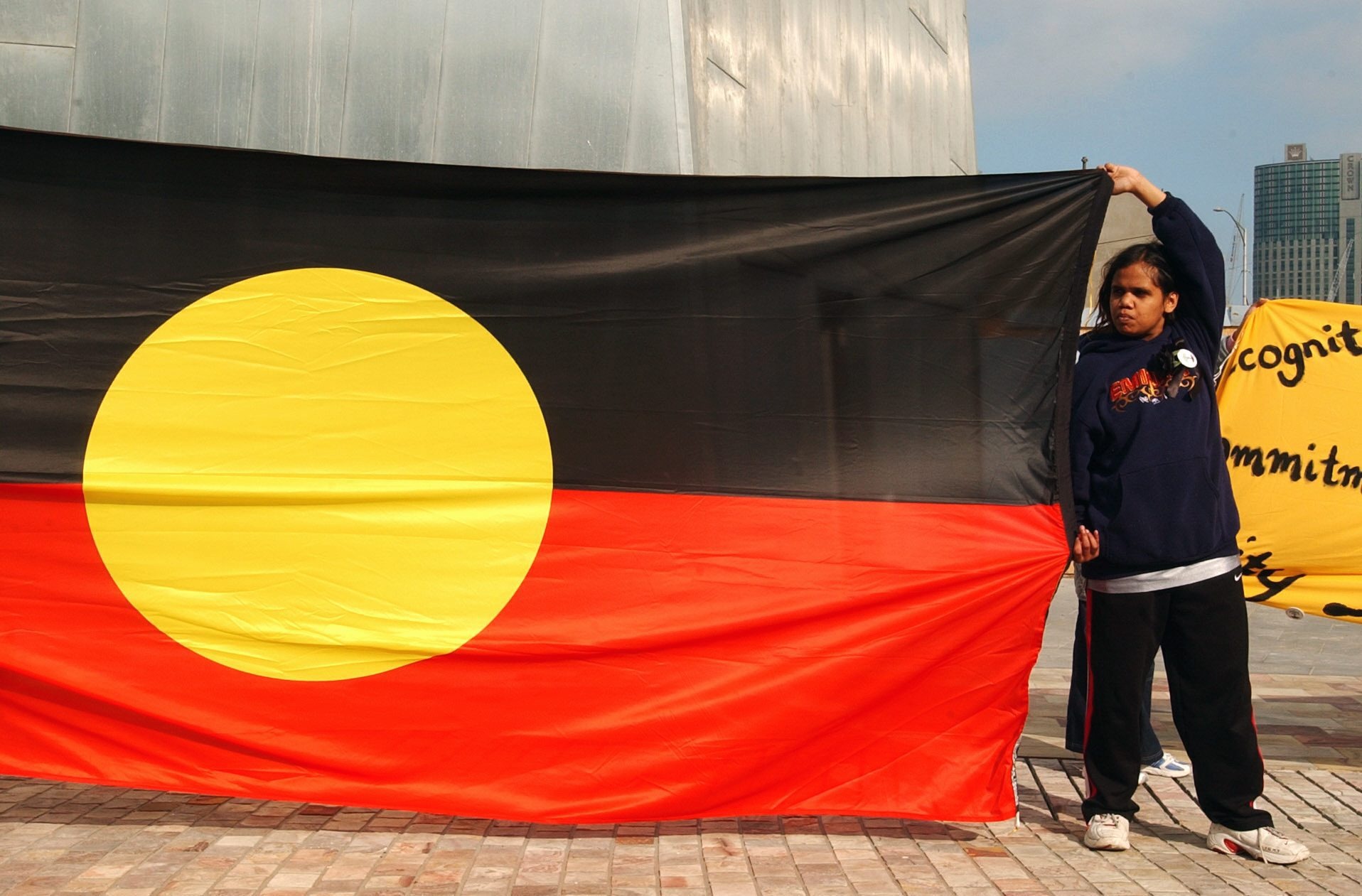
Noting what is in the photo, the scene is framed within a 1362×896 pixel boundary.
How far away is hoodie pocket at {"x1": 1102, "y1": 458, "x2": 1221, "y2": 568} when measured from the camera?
389 centimetres

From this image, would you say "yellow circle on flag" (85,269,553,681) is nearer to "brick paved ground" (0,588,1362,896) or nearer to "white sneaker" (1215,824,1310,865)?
"brick paved ground" (0,588,1362,896)

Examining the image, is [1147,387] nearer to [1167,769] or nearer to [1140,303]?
[1140,303]

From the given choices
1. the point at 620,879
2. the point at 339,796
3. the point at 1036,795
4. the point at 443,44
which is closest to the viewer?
the point at 620,879

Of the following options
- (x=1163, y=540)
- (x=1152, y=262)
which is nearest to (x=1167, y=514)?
(x=1163, y=540)

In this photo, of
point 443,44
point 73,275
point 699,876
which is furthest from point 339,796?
point 443,44

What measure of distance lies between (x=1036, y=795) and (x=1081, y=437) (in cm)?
144

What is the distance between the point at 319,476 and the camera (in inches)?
157

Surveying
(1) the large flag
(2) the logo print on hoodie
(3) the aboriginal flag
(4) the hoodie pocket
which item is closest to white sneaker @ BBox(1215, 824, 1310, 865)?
(3) the aboriginal flag

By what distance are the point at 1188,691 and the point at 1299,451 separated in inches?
56.9

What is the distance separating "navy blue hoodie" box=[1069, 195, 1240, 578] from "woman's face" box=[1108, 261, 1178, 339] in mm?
43

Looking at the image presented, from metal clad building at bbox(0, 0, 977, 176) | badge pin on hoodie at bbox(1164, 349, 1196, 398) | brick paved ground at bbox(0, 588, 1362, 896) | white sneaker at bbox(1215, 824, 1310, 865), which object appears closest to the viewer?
brick paved ground at bbox(0, 588, 1362, 896)

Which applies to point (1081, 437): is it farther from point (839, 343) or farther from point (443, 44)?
point (443, 44)

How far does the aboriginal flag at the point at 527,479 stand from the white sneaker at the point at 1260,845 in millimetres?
765

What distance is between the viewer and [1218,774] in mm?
3961
